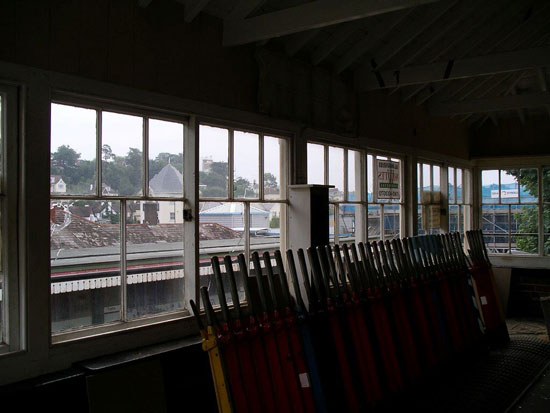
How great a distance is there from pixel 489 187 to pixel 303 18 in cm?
678

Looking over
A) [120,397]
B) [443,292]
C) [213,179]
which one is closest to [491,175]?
[443,292]

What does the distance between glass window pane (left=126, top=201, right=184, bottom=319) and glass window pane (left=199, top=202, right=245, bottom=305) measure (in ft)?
0.68

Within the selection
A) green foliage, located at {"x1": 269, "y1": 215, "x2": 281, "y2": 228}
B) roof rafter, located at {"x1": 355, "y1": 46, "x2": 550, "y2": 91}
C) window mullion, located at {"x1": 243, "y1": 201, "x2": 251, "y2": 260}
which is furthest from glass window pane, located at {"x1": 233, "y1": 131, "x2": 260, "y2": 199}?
roof rafter, located at {"x1": 355, "y1": 46, "x2": 550, "y2": 91}

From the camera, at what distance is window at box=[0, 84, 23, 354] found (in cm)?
287

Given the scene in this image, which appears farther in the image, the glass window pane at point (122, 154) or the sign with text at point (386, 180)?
the sign with text at point (386, 180)

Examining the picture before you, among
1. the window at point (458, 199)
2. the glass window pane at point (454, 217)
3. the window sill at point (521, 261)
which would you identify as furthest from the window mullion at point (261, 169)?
the window sill at point (521, 261)

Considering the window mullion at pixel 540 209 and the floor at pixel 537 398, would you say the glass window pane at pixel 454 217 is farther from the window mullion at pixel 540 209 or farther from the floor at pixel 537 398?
the floor at pixel 537 398

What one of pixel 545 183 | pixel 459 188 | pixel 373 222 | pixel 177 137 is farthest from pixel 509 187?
pixel 177 137

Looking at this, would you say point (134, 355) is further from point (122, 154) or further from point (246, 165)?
point (246, 165)

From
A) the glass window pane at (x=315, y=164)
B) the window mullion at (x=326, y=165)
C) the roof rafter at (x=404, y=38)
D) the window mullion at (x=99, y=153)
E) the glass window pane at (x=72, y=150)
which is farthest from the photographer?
the window mullion at (x=326, y=165)

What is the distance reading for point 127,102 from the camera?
11.2ft

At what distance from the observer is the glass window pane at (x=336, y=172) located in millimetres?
5590

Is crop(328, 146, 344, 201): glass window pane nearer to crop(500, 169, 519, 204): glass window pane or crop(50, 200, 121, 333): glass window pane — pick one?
crop(50, 200, 121, 333): glass window pane

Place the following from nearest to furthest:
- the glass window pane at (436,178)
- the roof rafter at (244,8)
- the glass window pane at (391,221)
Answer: the roof rafter at (244,8)
the glass window pane at (391,221)
the glass window pane at (436,178)
